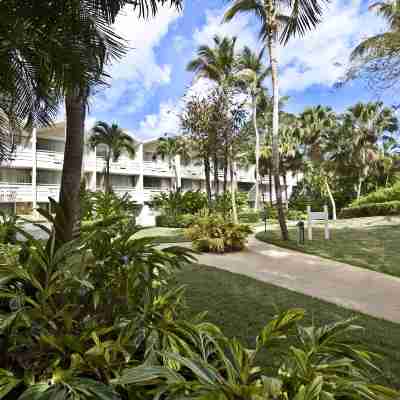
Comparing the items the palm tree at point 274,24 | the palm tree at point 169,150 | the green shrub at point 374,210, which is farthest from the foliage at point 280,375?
the palm tree at point 169,150

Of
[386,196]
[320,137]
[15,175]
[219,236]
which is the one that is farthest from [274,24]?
[15,175]

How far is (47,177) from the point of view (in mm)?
33844

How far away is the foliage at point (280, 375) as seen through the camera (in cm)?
179

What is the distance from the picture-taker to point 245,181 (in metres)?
50.1

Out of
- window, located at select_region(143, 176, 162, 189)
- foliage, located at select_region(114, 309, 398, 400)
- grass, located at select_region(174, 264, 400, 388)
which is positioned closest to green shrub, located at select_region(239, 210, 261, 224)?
window, located at select_region(143, 176, 162, 189)

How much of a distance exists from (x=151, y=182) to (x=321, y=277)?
35.3 m

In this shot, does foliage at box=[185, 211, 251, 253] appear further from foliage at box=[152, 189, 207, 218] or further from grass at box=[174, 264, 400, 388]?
foliage at box=[152, 189, 207, 218]

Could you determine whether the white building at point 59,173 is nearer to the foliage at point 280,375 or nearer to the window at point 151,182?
the window at point 151,182

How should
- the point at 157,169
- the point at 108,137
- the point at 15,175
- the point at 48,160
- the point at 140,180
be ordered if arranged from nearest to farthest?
the point at 15,175, the point at 48,160, the point at 108,137, the point at 140,180, the point at 157,169

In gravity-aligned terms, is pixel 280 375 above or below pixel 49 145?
Result: below

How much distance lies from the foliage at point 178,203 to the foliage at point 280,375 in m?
21.0

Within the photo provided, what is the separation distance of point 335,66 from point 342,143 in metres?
27.5

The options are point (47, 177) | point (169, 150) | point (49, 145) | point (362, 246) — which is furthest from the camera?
point (169, 150)

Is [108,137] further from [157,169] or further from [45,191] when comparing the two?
[157,169]
